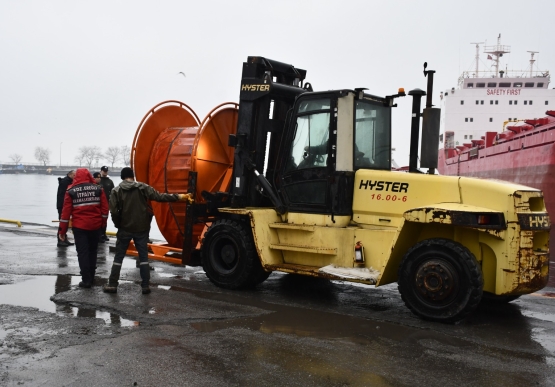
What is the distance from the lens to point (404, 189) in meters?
6.96

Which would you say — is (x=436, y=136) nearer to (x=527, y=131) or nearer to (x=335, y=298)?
(x=335, y=298)

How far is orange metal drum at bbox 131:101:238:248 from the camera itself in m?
9.04

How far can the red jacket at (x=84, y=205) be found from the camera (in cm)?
800

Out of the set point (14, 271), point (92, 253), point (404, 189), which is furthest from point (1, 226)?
point (404, 189)

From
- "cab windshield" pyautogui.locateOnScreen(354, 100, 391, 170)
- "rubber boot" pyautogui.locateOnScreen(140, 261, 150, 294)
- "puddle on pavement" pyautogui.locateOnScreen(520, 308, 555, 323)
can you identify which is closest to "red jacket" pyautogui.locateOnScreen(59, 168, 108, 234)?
"rubber boot" pyautogui.locateOnScreen(140, 261, 150, 294)

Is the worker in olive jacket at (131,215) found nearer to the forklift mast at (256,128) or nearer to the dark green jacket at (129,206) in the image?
the dark green jacket at (129,206)

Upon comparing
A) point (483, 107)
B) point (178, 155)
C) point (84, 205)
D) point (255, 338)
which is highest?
point (483, 107)

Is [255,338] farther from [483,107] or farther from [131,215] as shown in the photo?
[483,107]

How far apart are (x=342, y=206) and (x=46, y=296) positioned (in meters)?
3.84

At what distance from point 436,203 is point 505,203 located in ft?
2.50

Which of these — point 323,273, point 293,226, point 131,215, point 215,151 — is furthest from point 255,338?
point 215,151

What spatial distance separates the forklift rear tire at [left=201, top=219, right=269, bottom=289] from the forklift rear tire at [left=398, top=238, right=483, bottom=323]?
214 centimetres

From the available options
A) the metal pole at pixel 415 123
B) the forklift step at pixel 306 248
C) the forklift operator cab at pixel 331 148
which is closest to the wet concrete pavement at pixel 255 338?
the forklift step at pixel 306 248

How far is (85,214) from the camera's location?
316 inches
